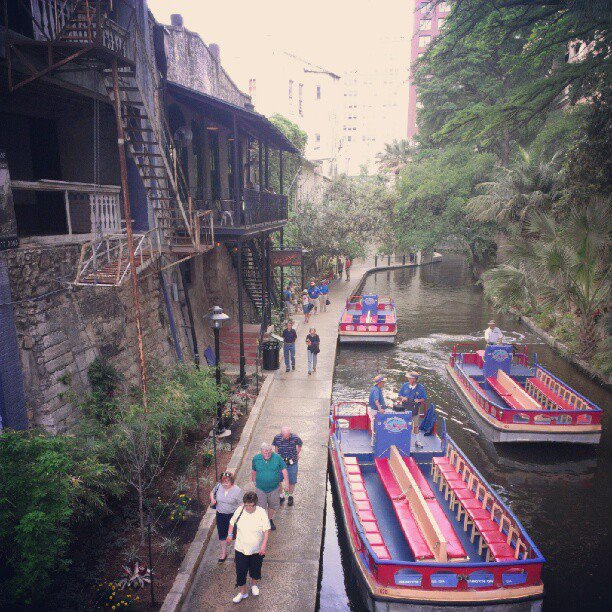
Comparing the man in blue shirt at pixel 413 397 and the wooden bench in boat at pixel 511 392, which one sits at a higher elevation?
the man in blue shirt at pixel 413 397

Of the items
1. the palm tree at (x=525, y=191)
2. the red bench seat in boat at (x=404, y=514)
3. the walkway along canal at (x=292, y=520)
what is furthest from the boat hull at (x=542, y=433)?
the palm tree at (x=525, y=191)

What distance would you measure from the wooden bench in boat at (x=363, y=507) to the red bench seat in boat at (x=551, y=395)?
6389 mm

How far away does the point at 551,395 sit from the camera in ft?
43.2

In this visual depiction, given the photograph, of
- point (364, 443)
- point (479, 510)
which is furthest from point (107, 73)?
point (479, 510)

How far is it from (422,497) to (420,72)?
37.8m

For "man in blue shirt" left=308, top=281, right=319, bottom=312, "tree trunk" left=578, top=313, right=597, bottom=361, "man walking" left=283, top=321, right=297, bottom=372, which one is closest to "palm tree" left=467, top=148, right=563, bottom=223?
"tree trunk" left=578, top=313, right=597, bottom=361

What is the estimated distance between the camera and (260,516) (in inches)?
237

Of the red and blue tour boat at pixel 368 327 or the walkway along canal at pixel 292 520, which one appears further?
the red and blue tour boat at pixel 368 327

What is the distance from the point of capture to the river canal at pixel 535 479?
7609 millimetres

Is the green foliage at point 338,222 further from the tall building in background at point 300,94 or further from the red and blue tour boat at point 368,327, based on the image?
the red and blue tour boat at point 368,327

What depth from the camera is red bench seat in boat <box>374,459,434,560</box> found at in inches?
275

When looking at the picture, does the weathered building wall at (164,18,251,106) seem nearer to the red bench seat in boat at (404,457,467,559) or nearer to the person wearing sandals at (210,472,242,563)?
the person wearing sandals at (210,472,242,563)

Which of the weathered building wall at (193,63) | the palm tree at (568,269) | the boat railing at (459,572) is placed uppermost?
the weathered building wall at (193,63)

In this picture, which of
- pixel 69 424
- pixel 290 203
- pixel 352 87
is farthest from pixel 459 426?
pixel 352 87
